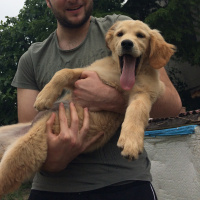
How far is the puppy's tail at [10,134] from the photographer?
8.40 feet

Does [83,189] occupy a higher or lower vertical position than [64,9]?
lower

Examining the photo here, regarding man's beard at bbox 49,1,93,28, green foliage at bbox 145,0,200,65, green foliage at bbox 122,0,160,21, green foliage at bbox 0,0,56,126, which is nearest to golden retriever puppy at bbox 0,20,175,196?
man's beard at bbox 49,1,93,28

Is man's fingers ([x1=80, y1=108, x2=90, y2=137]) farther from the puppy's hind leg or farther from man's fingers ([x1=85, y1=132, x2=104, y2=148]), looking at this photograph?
the puppy's hind leg

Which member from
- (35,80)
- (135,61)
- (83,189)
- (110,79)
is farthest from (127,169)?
(35,80)

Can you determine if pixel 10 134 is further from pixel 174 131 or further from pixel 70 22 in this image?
pixel 174 131

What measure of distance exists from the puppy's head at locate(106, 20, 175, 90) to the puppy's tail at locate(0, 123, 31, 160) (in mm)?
976

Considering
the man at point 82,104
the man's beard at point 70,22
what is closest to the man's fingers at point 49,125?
the man at point 82,104

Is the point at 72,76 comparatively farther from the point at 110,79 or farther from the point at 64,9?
the point at 64,9

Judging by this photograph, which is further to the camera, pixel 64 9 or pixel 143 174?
pixel 64 9

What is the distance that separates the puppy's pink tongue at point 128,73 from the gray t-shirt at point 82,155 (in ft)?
0.78

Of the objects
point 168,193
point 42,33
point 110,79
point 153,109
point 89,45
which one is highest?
point 42,33

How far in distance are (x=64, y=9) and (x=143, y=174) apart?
1.60 metres

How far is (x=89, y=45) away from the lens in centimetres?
259

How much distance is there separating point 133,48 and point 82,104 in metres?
0.69
